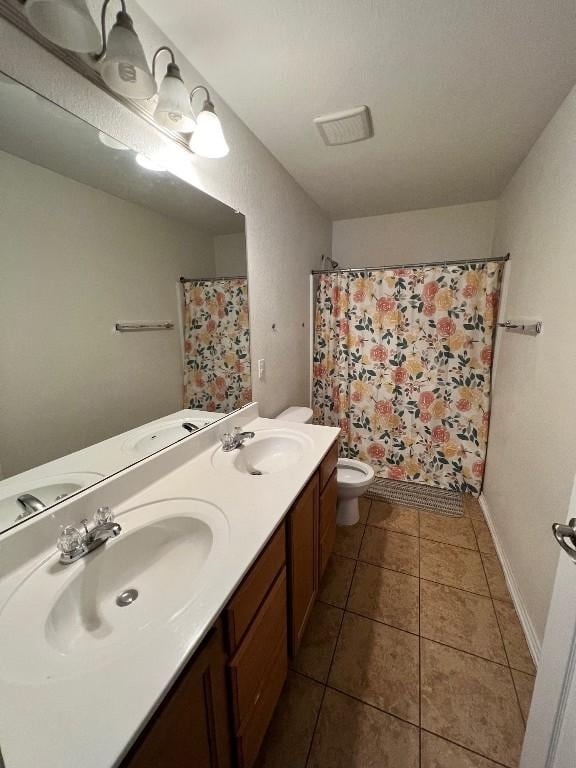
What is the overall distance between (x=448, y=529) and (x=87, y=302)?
2.30 m

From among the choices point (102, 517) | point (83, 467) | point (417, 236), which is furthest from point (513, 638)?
point (417, 236)

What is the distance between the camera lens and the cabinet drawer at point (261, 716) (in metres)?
0.78

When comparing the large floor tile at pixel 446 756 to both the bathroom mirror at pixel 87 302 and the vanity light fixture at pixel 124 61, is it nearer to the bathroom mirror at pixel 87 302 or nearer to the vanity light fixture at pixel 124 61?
the bathroom mirror at pixel 87 302

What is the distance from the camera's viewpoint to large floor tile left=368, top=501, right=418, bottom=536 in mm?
1984

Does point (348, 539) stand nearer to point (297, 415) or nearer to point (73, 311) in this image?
point (297, 415)

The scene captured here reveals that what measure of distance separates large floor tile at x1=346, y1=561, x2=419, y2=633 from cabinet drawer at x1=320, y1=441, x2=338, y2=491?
636 mm

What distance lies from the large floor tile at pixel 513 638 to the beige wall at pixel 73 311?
5.71ft

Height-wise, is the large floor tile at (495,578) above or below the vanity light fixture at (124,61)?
below

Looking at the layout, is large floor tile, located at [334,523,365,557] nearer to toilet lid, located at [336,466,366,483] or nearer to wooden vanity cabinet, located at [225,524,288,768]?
toilet lid, located at [336,466,366,483]

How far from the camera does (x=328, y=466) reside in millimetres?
1427

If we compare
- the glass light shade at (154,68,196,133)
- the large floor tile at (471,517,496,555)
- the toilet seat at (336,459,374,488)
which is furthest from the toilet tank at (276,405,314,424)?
the glass light shade at (154,68,196,133)

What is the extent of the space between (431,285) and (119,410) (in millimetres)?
2177

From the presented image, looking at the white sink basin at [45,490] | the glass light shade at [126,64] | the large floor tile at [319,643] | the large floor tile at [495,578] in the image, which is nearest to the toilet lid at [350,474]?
the large floor tile at [319,643]

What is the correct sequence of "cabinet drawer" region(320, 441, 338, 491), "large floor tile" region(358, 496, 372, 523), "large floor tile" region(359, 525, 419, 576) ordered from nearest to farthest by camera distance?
"cabinet drawer" region(320, 441, 338, 491), "large floor tile" region(359, 525, 419, 576), "large floor tile" region(358, 496, 372, 523)
